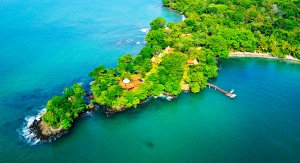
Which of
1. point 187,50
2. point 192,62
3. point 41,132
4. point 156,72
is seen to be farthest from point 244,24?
point 41,132

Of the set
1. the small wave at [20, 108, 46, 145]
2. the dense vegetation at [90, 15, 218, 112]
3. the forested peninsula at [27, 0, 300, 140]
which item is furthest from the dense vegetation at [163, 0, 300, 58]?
the small wave at [20, 108, 46, 145]

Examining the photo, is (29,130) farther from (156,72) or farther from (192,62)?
(192,62)

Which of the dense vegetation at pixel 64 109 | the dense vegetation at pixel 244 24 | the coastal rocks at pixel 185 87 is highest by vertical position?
the dense vegetation at pixel 244 24

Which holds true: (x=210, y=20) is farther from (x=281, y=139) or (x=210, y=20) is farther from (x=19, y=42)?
(x=19, y=42)

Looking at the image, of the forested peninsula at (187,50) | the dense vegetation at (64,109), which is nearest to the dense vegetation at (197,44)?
the forested peninsula at (187,50)

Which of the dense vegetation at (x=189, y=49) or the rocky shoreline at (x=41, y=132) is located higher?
the dense vegetation at (x=189, y=49)

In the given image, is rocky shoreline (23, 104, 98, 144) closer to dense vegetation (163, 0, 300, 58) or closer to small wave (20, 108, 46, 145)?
small wave (20, 108, 46, 145)

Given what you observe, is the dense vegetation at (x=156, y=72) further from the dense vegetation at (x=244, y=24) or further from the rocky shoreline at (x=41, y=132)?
the rocky shoreline at (x=41, y=132)
